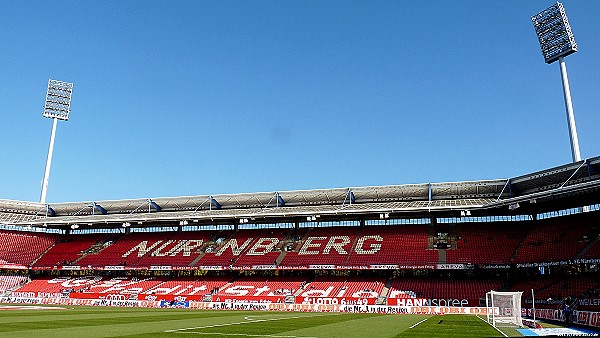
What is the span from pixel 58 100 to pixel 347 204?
5033 centimetres

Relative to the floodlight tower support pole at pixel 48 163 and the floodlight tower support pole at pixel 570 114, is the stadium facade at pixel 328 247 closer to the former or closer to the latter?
the floodlight tower support pole at pixel 48 163

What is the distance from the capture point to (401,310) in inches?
1843

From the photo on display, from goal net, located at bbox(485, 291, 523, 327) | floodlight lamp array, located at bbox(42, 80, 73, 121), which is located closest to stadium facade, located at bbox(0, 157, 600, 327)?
goal net, located at bbox(485, 291, 523, 327)

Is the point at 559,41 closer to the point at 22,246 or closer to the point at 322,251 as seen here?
the point at 322,251

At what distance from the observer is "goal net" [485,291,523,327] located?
96.5 feet

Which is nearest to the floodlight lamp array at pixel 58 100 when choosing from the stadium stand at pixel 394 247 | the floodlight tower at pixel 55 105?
the floodlight tower at pixel 55 105

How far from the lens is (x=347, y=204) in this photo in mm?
63500

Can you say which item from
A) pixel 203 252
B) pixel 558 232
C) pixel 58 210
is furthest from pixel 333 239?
pixel 58 210

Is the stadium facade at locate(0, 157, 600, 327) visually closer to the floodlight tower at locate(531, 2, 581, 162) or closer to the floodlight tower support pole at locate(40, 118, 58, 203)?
the floodlight tower support pole at locate(40, 118, 58, 203)

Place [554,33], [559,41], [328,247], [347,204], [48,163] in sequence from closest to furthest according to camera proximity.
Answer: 1. [559,41]
2. [554,33]
3. [328,247]
4. [347,204]
5. [48,163]

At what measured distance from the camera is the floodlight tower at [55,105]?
78375mm

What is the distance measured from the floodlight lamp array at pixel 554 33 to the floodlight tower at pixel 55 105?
68.6 metres

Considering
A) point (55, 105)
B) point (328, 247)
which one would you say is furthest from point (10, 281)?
point (328, 247)

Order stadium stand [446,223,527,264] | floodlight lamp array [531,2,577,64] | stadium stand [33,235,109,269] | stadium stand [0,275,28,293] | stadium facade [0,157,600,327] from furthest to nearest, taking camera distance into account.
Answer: stadium stand [33,235,109,269] < stadium stand [0,275,28,293] < floodlight lamp array [531,2,577,64] < stadium stand [446,223,527,264] < stadium facade [0,157,600,327]
